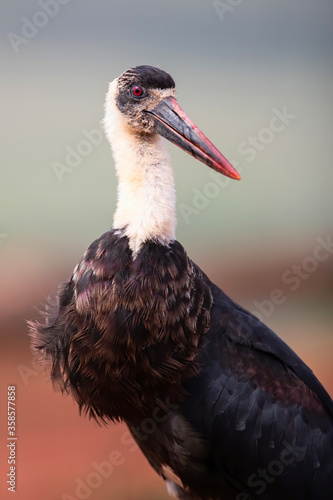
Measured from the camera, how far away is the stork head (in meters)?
2.18

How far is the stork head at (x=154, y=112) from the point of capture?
2.18 metres

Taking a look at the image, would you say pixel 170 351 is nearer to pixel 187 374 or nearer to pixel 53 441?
pixel 187 374

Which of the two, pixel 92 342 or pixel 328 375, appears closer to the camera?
pixel 92 342

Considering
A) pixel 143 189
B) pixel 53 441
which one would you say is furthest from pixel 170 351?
pixel 53 441

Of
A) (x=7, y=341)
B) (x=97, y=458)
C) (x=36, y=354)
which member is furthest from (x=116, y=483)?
(x=36, y=354)

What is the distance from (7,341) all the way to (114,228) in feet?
7.68

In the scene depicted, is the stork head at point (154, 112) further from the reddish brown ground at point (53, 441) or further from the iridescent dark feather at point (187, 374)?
the reddish brown ground at point (53, 441)

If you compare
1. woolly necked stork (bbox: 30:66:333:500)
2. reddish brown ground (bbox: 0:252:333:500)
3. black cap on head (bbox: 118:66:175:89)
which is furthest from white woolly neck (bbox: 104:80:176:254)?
reddish brown ground (bbox: 0:252:333:500)

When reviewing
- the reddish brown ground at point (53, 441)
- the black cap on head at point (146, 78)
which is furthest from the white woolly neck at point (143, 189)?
the reddish brown ground at point (53, 441)

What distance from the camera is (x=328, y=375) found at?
185 inches

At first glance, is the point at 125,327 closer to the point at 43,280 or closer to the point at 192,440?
the point at 192,440

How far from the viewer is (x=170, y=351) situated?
84.1 inches

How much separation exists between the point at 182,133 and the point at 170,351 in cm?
67

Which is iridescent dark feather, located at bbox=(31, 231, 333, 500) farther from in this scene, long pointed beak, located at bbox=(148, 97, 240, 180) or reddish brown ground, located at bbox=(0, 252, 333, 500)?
reddish brown ground, located at bbox=(0, 252, 333, 500)
